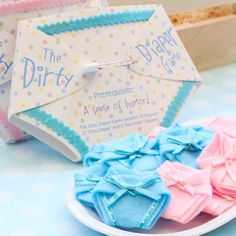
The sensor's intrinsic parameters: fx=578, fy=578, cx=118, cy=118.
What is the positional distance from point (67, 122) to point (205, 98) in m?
0.32

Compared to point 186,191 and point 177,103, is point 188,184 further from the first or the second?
point 177,103

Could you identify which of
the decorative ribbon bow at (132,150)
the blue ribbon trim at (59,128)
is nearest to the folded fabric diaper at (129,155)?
the decorative ribbon bow at (132,150)

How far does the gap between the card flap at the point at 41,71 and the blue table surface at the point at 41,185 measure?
91 millimetres

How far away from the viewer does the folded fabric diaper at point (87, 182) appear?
0.59 metres

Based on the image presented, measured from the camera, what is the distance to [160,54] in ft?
2.76

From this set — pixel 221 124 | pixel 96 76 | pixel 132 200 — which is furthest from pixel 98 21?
pixel 132 200

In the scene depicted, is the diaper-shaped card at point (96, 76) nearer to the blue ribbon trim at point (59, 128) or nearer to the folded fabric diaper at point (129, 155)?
the blue ribbon trim at point (59, 128)

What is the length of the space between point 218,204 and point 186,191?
0.04 m

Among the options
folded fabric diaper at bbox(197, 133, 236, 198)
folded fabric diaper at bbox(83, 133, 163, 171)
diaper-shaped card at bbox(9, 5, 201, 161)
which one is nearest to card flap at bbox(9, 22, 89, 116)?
diaper-shaped card at bbox(9, 5, 201, 161)

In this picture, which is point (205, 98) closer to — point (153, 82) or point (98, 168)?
point (153, 82)

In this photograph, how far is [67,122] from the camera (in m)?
0.75

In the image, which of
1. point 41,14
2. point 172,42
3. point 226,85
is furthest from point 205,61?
point 41,14

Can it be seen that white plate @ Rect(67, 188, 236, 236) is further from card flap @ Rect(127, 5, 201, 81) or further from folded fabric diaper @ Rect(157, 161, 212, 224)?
card flap @ Rect(127, 5, 201, 81)

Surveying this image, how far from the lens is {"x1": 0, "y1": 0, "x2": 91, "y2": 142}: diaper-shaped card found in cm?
78
